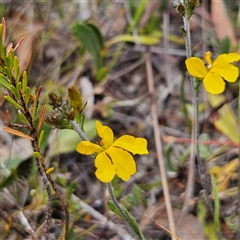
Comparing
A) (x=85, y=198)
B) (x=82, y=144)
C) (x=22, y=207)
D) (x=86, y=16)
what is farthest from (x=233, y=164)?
(x=86, y=16)

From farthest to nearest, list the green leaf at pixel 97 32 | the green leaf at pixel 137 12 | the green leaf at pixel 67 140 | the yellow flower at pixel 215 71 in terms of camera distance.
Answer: the green leaf at pixel 137 12, the green leaf at pixel 97 32, the green leaf at pixel 67 140, the yellow flower at pixel 215 71

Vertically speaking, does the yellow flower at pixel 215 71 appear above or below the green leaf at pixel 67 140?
above

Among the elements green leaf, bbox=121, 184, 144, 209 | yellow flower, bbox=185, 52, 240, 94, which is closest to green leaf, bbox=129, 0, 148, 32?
green leaf, bbox=121, 184, 144, 209

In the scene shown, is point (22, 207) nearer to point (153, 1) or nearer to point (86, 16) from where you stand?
point (86, 16)

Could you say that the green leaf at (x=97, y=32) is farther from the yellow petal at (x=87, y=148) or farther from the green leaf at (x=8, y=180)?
the yellow petal at (x=87, y=148)

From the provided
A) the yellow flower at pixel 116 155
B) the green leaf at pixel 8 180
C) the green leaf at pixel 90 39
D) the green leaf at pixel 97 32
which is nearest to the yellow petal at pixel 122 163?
the yellow flower at pixel 116 155

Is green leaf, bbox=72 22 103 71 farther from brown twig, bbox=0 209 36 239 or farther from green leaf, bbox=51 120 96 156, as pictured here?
brown twig, bbox=0 209 36 239
